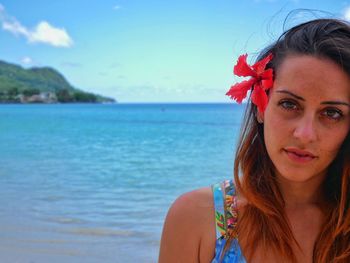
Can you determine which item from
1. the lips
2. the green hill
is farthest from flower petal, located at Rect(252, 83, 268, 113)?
the green hill

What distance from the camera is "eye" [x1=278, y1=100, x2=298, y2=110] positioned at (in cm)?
182

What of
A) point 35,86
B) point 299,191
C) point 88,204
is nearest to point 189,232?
point 299,191

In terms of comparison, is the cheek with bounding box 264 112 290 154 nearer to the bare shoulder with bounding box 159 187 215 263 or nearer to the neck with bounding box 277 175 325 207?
the neck with bounding box 277 175 325 207

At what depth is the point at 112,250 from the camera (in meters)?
5.42

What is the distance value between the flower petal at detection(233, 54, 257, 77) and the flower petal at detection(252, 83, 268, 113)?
0.45 ft

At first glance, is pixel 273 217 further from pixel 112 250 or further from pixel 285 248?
pixel 112 250

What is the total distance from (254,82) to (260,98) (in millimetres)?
120

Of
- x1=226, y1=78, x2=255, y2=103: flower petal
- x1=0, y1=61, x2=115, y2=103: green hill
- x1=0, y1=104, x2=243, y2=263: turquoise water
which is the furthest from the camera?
x1=0, y1=61, x2=115, y2=103: green hill

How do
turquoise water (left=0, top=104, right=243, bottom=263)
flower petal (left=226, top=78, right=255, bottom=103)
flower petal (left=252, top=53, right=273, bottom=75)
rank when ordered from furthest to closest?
1. turquoise water (left=0, top=104, right=243, bottom=263)
2. flower petal (left=226, top=78, right=255, bottom=103)
3. flower petal (left=252, top=53, right=273, bottom=75)

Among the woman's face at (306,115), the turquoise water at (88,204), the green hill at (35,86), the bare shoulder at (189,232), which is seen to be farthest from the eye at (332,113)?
the green hill at (35,86)

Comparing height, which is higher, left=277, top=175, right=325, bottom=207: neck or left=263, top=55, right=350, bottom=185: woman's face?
left=263, top=55, right=350, bottom=185: woman's face

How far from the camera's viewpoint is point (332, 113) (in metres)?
1.82

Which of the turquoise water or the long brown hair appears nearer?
the long brown hair

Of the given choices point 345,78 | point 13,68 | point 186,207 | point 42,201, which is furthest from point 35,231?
point 13,68
